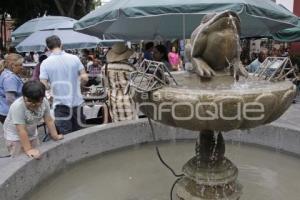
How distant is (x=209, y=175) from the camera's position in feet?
11.8

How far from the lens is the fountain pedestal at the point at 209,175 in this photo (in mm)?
3561

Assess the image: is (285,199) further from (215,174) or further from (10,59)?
(10,59)

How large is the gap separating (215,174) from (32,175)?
5.57 feet

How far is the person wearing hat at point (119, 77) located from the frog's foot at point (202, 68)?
2150mm

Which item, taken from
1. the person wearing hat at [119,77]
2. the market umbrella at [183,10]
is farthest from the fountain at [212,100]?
the person wearing hat at [119,77]

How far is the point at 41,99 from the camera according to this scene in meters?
3.98

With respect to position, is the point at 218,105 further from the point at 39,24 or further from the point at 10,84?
the point at 39,24

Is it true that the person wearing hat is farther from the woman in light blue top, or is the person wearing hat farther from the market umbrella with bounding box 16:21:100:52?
the market umbrella with bounding box 16:21:100:52

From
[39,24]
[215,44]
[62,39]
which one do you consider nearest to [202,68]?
[215,44]

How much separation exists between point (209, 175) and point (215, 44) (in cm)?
112

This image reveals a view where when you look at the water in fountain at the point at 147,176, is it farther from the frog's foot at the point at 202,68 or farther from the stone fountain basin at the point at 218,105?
the frog's foot at the point at 202,68

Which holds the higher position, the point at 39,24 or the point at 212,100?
the point at 39,24

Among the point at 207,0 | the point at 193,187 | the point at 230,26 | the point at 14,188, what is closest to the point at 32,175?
the point at 14,188

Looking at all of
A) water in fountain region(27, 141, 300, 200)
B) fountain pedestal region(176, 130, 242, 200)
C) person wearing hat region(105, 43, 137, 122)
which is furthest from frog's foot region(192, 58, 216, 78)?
person wearing hat region(105, 43, 137, 122)
